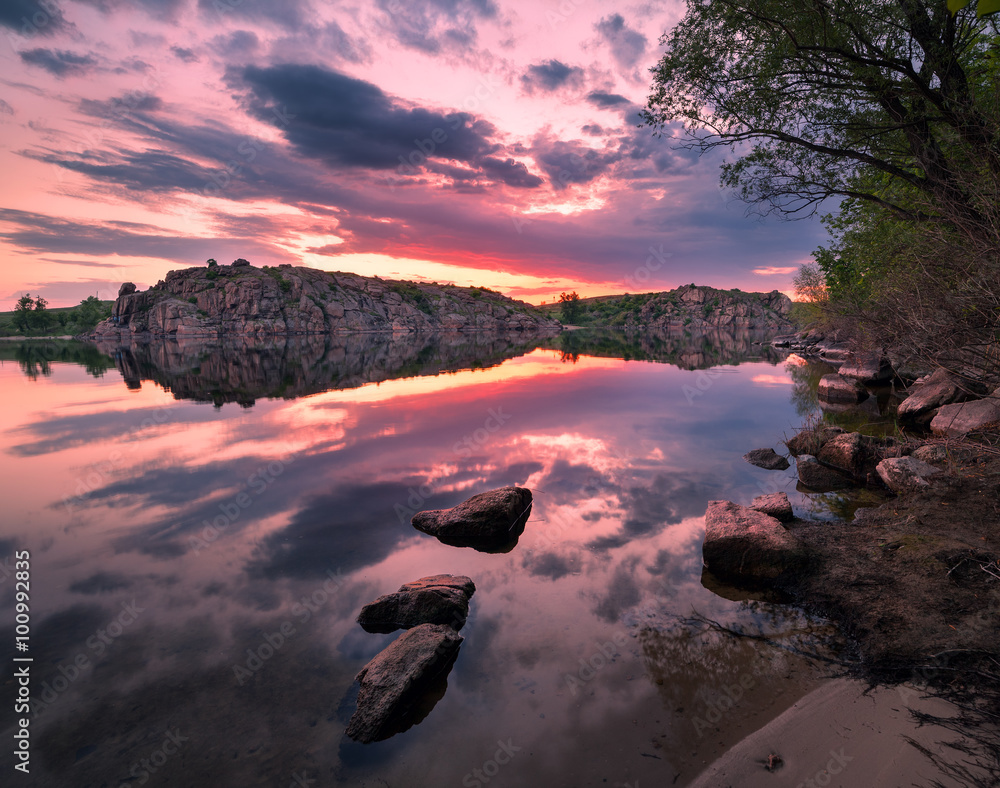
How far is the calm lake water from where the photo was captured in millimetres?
5684

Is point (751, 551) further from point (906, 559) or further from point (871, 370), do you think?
point (871, 370)

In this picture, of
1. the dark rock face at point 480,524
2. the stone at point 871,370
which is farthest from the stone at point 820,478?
the stone at point 871,370

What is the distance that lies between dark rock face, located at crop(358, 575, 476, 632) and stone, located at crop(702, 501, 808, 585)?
5094 millimetres

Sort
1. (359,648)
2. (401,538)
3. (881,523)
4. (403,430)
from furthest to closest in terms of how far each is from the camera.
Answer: (403,430) < (401,538) < (881,523) < (359,648)

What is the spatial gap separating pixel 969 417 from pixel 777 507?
28.3 feet

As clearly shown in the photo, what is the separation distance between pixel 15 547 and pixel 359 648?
367 inches

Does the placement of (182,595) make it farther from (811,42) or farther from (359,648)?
(811,42)

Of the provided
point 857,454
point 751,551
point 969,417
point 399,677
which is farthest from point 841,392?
point 399,677

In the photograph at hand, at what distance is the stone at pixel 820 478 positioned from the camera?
44.3ft

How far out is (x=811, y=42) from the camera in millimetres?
12188

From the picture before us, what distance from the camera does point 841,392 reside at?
26.8 metres

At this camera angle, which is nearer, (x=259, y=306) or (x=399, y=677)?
(x=399, y=677)

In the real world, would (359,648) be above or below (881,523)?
below

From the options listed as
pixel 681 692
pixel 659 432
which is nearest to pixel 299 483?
pixel 681 692
